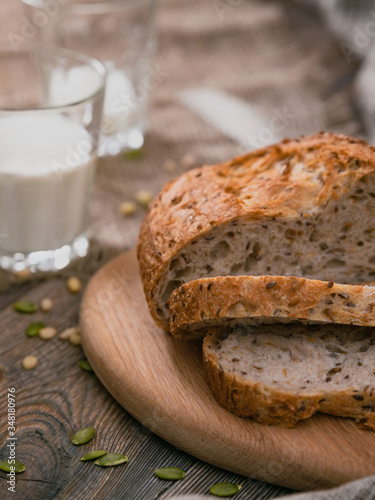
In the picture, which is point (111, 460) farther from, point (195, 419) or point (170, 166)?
point (170, 166)

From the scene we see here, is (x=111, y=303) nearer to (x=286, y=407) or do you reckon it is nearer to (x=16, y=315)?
(x=16, y=315)

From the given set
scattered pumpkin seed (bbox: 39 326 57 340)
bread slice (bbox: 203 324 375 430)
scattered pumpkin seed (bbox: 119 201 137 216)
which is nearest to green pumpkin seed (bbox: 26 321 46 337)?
scattered pumpkin seed (bbox: 39 326 57 340)

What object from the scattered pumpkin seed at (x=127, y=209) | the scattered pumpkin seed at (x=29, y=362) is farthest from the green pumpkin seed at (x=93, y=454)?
the scattered pumpkin seed at (x=127, y=209)

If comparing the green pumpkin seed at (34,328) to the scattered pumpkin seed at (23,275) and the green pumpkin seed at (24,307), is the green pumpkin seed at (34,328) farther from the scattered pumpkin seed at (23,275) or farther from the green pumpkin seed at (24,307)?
the scattered pumpkin seed at (23,275)

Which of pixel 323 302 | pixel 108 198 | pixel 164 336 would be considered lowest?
pixel 108 198

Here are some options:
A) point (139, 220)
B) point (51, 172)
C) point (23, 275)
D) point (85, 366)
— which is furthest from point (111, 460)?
point (139, 220)

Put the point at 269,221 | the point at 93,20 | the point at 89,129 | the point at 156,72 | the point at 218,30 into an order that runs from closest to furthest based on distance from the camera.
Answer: the point at 269,221 → the point at 89,129 → the point at 93,20 → the point at 156,72 → the point at 218,30

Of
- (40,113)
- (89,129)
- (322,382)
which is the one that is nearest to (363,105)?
(89,129)
